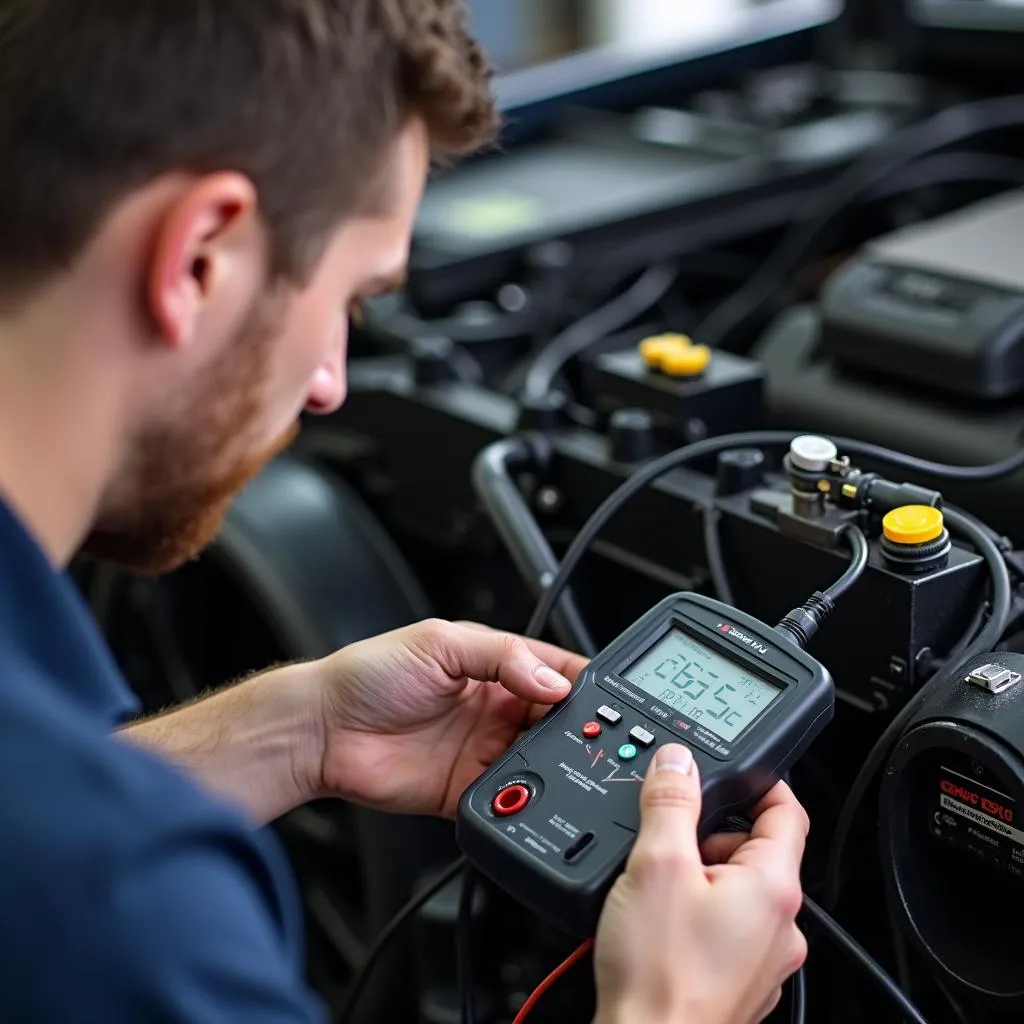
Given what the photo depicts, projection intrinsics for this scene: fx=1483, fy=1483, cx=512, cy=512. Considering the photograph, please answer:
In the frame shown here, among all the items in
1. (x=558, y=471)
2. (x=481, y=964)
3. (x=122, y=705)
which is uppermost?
(x=122, y=705)

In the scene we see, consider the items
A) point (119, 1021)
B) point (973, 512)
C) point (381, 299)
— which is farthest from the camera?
point (381, 299)

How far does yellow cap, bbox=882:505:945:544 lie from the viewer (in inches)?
32.3

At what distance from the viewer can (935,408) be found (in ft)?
3.48

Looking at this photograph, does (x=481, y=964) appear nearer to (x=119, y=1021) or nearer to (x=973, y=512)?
(x=973, y=512)

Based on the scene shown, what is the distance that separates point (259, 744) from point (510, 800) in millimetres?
204

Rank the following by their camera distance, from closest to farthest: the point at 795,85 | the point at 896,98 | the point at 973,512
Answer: the point at 973,512 → the point at 896,98 → the point at 795,85

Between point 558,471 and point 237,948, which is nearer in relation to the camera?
point 237,948

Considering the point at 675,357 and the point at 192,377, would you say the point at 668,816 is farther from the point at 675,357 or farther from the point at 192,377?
the point at 675,357

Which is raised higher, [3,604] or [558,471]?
[3,604]

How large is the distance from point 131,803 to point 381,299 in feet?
3.17

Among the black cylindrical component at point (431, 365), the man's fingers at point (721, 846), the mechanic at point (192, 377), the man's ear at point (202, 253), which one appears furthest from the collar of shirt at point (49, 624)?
the black cylindrical component at point (431, 365)

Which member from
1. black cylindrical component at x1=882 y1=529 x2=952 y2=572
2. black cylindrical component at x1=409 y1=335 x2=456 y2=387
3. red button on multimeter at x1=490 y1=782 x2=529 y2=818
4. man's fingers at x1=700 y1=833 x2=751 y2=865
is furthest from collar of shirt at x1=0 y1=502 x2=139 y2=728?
black cylindrical component at x1=409 y1=335 x2=456 y2=387

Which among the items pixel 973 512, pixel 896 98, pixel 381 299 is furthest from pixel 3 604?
pixel 896 98

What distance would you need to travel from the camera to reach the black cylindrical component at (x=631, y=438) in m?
1.04
